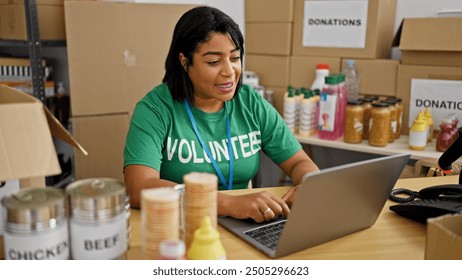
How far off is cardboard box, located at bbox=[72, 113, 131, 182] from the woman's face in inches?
40.0

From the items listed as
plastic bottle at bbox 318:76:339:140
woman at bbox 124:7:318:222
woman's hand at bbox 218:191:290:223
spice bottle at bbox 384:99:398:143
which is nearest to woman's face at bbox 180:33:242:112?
woman at bbox 124:7:318:222

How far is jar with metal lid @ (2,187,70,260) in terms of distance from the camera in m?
0.71

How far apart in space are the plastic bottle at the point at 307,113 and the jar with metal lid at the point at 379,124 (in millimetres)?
→ 307

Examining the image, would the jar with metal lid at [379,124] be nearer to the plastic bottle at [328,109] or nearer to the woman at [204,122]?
the plastic bottle at [328,109]

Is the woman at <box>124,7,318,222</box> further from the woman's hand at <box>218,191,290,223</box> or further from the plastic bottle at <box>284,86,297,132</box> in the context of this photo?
the plastic bottle at <box>284,86,297,132</box>

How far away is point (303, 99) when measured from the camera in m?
2.42

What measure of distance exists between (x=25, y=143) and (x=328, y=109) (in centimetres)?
175

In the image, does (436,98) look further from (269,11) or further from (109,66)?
(109,66)

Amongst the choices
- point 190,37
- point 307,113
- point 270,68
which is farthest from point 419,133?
point 190,37

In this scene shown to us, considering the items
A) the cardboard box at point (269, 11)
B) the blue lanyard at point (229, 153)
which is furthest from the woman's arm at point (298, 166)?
the cardboard box at point (269, 11)

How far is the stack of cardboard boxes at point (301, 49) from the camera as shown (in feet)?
7.86

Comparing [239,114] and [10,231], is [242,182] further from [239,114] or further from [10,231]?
[10,231]
